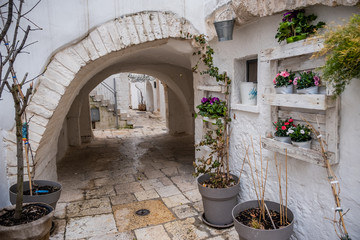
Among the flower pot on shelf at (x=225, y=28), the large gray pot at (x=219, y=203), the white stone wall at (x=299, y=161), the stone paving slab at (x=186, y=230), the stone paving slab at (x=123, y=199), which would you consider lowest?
the stone paving slab at (x=186, y=230)

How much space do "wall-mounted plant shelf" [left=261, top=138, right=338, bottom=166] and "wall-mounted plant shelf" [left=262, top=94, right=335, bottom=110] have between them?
34 centimetres

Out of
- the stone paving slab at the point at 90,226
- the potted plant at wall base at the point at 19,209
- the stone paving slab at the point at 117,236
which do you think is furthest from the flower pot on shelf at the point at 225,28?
the stone paving slab at the point at 90,226

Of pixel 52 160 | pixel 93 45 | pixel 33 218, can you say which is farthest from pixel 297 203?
pixel 52 160

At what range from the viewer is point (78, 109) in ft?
24.6

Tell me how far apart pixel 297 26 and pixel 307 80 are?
0.47 metres

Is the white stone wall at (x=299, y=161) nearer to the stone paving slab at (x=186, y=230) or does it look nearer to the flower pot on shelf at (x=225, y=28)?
the flower pot on shelf at (x=225, y=28)


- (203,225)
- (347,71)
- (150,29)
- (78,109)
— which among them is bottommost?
(203,225)

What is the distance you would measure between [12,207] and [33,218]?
0.33 m

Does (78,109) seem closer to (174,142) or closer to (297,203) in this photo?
(174,142)

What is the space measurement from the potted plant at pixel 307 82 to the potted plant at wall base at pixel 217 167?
4.02 ft

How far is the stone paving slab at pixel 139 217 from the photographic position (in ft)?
10.5

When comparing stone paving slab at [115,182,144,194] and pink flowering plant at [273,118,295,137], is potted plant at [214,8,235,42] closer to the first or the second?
pink flowering plant at [273,118,295,137]

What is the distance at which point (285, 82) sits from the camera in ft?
7.65

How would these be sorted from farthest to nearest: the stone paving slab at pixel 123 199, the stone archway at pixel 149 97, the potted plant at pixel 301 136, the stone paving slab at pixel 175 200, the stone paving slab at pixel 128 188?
the stone archway at pixel 149 97 → the stone paving slab at pixel 128 188 → the stone paving slab at pixel 123 199 → the stone paving slab at pixel 175 200 → the potted plant at pixel 301 136
